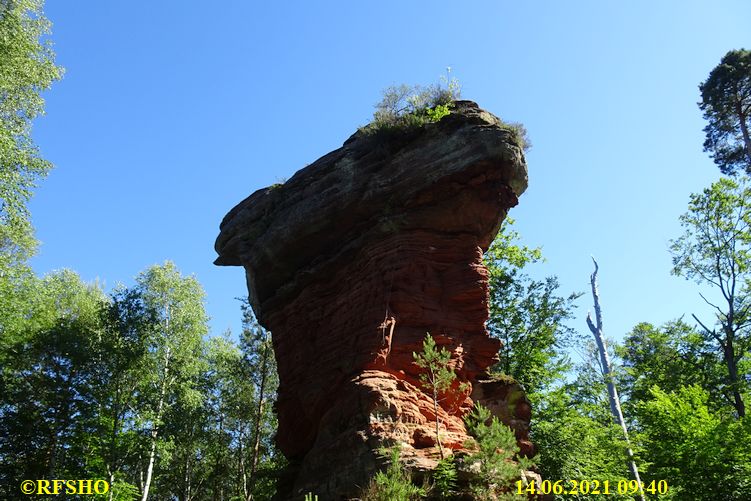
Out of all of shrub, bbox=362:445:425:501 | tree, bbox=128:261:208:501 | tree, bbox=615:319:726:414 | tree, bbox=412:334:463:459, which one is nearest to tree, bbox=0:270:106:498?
tree, bbox=128:261:208:501

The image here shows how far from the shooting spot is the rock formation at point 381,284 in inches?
458

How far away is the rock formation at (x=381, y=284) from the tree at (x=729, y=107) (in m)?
14.3

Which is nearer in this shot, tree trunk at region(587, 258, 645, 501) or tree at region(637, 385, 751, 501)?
tree at region(637, 385, 751, 501)

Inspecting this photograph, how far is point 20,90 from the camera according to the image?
55.6 feet

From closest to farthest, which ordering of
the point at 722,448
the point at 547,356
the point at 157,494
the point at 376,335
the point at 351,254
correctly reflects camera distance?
1. the point at 376,335
2. the point at 351,254
3. the point at 722,448
4. the point at 547,356
5. the point at 157,494

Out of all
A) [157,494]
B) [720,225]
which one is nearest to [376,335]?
[720,225]

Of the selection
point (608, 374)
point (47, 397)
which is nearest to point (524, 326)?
point (608, 374)

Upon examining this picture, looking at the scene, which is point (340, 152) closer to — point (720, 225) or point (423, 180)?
point (423, 180)

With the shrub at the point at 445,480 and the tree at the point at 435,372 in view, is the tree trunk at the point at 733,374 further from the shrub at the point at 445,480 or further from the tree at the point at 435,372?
the shrub at the point at 445,480

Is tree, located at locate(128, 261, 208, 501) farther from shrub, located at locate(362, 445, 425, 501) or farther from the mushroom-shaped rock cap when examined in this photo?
shrub, located at locate(362, 445, 425, 501)

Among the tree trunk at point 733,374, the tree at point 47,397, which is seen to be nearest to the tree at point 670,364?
the tree trunk at point 733,374

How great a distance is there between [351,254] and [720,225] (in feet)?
61.4

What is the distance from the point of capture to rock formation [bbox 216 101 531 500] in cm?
1164

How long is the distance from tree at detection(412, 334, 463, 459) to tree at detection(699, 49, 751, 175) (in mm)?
18939
